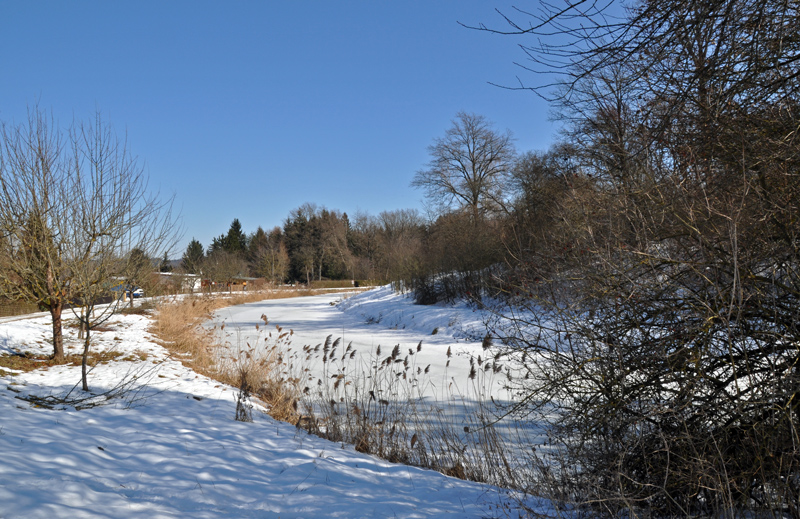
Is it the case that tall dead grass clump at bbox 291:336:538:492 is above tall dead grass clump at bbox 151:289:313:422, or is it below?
below

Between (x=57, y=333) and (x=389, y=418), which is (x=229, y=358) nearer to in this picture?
(x=57, y=333)

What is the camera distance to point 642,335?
133 inches

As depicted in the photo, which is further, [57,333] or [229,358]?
[229,358]

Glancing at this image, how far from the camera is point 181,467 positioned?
13.1 ft

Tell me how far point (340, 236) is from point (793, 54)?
54.7 m

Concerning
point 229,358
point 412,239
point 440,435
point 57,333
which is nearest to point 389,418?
point 440,435

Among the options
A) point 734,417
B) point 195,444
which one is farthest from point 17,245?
point 734,417

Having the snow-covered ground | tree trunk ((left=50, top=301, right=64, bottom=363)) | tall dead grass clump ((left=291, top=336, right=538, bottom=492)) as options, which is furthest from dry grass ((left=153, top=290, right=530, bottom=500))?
tree trunk ((left=50, top=301, right=64, bottom=363))

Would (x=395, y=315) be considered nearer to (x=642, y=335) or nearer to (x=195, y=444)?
(x=195, y=444)

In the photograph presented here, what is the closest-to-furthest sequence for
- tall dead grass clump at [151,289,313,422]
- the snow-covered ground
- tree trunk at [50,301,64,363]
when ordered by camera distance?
tall dead grass clump at [151,289,313,422] < tree trunk at [50,301,64,363] < the snow-covered ground

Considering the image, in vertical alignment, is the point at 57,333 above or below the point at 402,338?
above

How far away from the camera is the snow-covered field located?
3148 mm

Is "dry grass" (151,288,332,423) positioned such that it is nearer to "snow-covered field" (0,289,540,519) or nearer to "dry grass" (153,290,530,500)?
"dry grass" (153,290,530,500)

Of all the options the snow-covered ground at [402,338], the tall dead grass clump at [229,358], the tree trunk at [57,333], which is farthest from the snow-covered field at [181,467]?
the snow-covered ground at [402,338]
